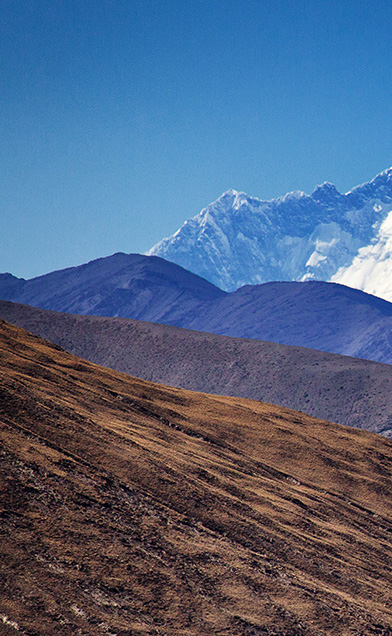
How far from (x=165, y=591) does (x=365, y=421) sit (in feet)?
366

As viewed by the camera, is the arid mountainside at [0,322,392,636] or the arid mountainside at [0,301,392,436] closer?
the arid mountainside at [0,322,392,636]

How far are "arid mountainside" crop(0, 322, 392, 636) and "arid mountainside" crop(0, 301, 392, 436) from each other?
87009mm

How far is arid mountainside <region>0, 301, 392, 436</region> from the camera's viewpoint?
140m

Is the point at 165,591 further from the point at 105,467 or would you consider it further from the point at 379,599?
the point at 379,599

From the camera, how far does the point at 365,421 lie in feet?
430

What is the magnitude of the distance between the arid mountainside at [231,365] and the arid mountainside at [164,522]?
285ft

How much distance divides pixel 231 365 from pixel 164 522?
424ft

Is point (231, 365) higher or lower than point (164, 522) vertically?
higher

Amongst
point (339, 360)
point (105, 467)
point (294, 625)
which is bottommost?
point (294, 625)

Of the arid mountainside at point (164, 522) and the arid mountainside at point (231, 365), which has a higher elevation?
Answer: the arid mountainside at point (231, 365)

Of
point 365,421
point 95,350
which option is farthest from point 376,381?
point 95,350

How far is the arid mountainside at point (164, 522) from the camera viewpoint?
2194cm

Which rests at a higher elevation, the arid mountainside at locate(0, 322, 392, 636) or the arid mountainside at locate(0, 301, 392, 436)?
the arid mountainside at locate(0, 301, 392, 436)

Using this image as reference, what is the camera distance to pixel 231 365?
15688 centimetres
